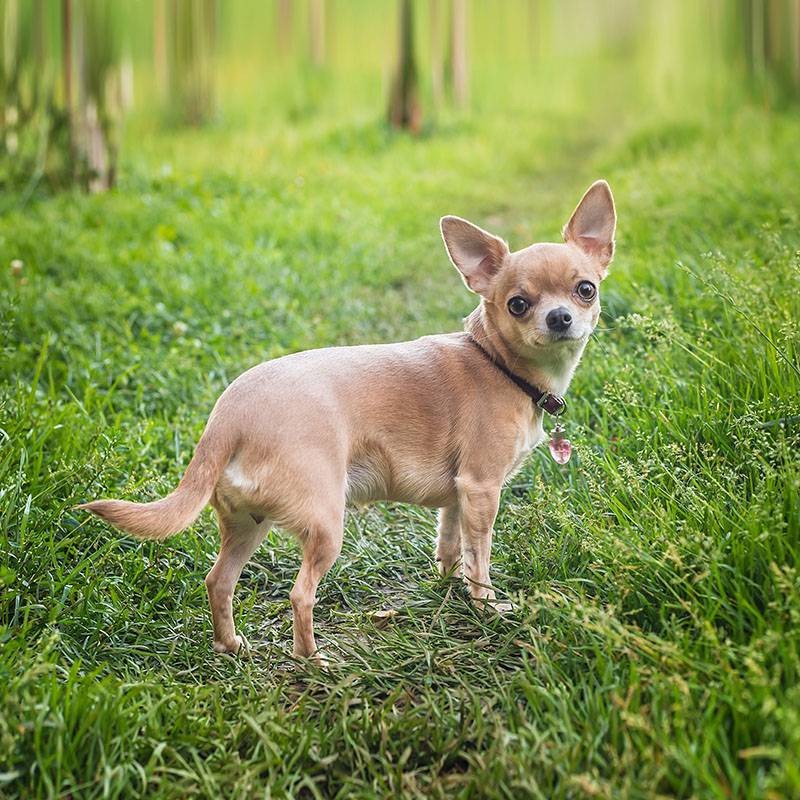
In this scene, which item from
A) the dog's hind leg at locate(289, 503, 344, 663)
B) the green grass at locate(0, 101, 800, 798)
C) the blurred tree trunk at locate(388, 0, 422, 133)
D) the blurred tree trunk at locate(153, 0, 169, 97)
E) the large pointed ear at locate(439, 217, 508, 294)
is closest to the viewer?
the green grass at locate(0, 101, 800, 798)

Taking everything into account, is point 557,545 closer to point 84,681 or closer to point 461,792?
point 461,792

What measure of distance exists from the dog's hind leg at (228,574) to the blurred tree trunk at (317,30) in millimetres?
12699

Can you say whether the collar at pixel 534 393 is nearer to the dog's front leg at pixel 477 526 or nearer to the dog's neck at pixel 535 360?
the dog's neck at pixel 535 360

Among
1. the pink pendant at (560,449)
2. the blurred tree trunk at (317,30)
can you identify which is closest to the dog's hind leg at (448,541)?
the pink pendant at (560,449)

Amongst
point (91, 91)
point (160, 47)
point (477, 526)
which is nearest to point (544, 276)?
point (477, 526)

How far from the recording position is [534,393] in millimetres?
3148

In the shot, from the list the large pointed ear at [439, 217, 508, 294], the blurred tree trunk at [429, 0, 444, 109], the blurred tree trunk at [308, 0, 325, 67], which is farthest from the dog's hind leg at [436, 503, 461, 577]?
the blurred tree trunk at [308, 0, 325, 67]

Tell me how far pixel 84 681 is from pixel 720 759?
1.54 meters

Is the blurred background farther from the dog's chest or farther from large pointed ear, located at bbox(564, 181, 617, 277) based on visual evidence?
the dog's chest

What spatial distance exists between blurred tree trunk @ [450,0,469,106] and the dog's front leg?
39.5ft

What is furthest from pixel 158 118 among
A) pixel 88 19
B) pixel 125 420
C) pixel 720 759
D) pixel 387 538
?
pixel 720 759

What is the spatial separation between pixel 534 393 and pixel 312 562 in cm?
97

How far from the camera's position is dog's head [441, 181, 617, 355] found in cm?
301

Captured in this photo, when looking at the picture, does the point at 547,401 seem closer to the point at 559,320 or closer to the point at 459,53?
the point at 559,320
